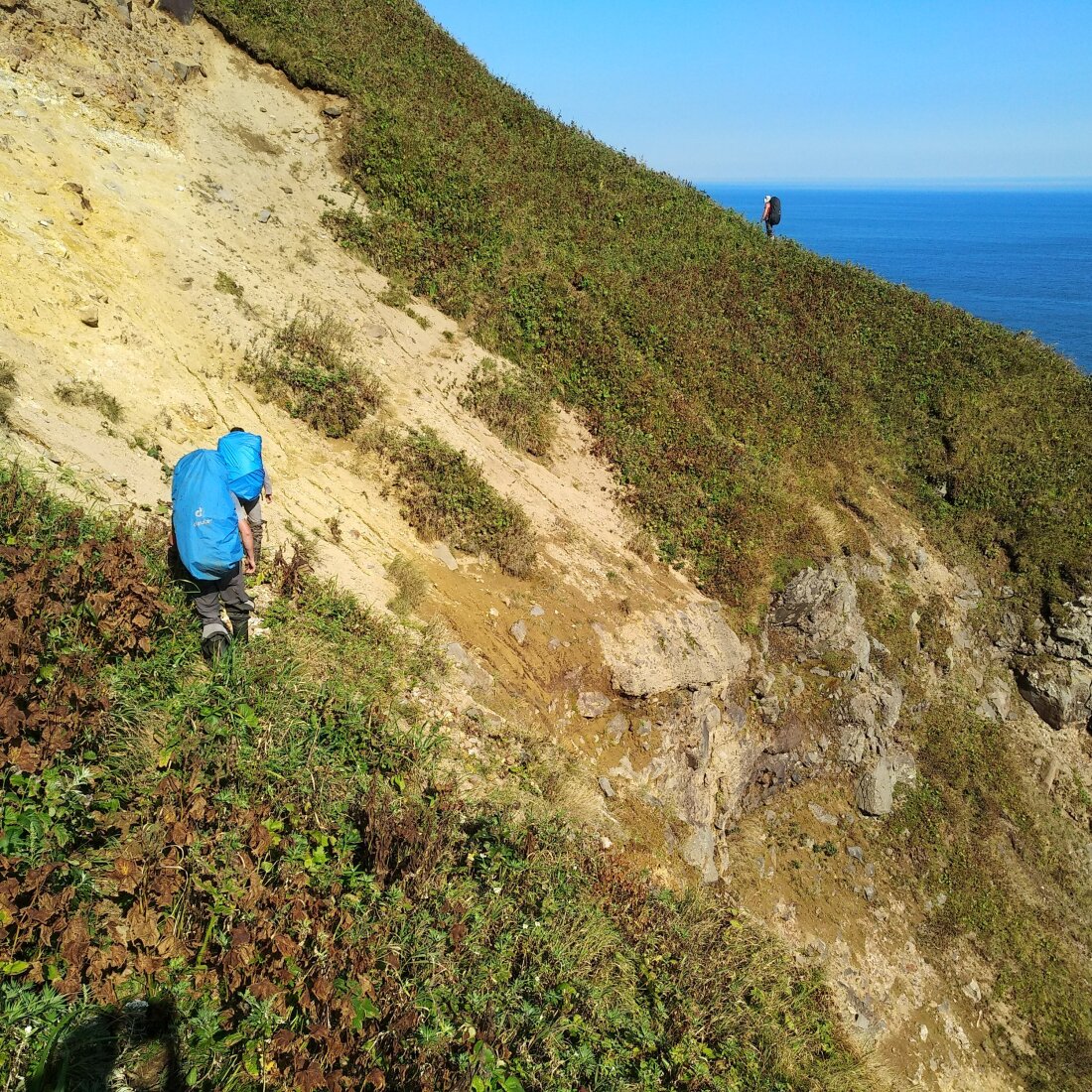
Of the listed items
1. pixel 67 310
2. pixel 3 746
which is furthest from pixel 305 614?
pixel 67 310

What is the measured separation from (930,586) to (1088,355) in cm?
3954

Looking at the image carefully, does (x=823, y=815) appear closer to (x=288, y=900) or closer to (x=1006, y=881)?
(x=1006, y=881)

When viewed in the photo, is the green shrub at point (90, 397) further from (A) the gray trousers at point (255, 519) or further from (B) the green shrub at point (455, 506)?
(B) the green shrub at point (455, 506)

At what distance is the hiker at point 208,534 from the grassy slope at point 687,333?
390 inches

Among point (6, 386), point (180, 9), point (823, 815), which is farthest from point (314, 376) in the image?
point (823, 815)

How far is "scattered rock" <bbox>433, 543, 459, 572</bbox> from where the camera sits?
445 inches

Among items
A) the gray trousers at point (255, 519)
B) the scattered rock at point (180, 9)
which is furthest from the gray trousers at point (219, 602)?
the scattered rock at point (180, 9)

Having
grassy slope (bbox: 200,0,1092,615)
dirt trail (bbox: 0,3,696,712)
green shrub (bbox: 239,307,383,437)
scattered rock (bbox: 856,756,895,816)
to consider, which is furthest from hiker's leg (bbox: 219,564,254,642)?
scattered rock (bbox: 856,756,895,816)

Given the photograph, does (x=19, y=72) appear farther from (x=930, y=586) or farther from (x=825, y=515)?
(x=930, y=586)

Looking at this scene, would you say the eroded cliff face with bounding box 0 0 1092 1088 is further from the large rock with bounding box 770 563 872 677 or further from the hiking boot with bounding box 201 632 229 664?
the hiking boot with bounding box 201 632 229 664

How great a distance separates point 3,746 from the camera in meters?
4.50

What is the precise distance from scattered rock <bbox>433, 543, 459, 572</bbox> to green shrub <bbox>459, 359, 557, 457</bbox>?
11.9 feet

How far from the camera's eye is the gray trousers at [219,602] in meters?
6.61

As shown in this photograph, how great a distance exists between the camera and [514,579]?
11852mm
